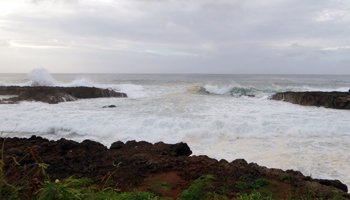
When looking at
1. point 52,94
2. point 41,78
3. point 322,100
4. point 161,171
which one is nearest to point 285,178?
point 161,171

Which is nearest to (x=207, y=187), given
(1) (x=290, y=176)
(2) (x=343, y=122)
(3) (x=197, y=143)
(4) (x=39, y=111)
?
(1) (x=290, y=176)

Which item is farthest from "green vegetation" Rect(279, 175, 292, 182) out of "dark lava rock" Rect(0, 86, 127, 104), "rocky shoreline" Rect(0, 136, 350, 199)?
"dark lava rock" Rect(0, 86, 127, 104)

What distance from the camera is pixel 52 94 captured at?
2650cm

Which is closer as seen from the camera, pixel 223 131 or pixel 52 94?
pixel 223 131

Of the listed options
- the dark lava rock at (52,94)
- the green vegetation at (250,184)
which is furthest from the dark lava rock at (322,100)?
the green vegetation at (250,184)

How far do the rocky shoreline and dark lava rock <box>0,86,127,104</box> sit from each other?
16.1 metres

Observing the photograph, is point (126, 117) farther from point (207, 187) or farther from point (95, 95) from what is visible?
point (95, 95)

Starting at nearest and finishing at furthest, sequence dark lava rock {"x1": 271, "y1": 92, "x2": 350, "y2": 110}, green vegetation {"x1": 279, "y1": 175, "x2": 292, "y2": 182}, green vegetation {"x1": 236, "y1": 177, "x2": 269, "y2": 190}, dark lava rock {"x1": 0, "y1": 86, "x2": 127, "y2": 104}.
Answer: green vegetation {"x1": 236, "y1": 177, "x2": 269, "y2": 190}
green vegetation {"x1": 279, "y1": 175, "x2": 292, "y2": 182}
dark lava rock {"x1": 271, "y1": 92, "x2": 350, "y2": 110}
dark lava rock {"x1": 0, "y1": 86, "x2": 127, "y2": 104}

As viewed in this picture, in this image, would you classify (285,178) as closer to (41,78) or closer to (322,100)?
(322,100)

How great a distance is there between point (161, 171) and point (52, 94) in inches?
781

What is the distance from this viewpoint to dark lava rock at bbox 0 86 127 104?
25.4 metres

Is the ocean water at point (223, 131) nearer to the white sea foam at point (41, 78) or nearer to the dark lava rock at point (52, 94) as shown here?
the dark lava rock at point (52, 94)

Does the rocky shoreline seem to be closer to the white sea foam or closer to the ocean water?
the ocean water

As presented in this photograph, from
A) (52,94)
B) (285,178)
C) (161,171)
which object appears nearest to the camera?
(285,178)
